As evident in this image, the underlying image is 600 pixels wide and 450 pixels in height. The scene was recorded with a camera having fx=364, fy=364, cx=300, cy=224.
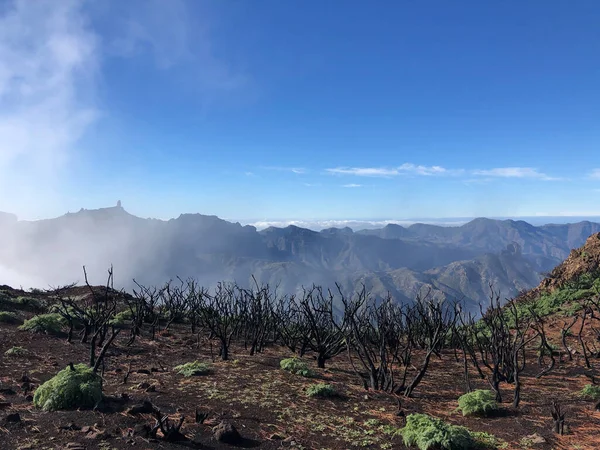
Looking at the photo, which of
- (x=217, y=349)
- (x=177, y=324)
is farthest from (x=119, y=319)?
(x=217, y=349)

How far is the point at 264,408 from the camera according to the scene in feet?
31.3

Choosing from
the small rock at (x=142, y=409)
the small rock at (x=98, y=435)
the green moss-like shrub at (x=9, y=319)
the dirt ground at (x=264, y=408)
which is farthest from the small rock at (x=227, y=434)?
the green moss-like shrub at (x=9, y=319)

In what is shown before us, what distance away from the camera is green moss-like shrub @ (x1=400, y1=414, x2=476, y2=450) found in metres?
7.29

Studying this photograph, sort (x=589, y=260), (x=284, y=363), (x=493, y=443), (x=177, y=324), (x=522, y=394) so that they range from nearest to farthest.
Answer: (x=493, y=443), (x=522, y=394), (x=284, y=363), (x=177, y=324), (x=589, y=260)

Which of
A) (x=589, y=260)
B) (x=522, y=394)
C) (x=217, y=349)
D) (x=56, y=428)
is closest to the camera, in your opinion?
(x=56, y=428)

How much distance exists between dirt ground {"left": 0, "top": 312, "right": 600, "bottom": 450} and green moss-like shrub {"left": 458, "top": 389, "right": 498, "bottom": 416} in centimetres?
23

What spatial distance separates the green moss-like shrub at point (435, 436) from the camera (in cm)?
729

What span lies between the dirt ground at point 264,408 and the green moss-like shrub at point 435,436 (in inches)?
14.6

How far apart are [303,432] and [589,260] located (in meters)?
43.8

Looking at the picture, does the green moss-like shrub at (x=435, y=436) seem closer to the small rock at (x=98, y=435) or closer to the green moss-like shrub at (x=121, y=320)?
the small rock at (x=98, y=435)

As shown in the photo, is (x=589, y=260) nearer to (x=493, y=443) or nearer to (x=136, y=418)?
(x=493, y=443)

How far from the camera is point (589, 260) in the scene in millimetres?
39156

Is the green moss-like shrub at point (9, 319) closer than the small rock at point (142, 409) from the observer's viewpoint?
No

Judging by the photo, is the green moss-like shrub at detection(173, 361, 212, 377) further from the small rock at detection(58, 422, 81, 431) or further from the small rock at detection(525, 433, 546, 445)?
the small rock at detection(525, 433, 546, 445)
